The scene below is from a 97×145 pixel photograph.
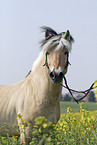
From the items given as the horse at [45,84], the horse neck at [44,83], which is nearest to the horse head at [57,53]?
the horse at [45,84]

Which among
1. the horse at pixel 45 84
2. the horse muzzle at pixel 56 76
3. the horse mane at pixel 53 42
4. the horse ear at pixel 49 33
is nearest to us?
the horse muzzle at pixel 56 76

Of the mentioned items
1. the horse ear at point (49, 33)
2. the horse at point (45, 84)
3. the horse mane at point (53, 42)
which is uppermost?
the horse ear at point (49, 33)

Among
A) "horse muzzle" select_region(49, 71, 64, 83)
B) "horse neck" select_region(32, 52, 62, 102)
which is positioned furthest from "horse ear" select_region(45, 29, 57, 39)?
"horse muzzle" select_region(49, 71, 64, 83)

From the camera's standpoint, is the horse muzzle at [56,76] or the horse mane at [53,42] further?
the horse mane at [53,42]

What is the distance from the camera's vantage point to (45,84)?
401 centimetres

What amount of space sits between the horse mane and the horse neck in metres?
0.23

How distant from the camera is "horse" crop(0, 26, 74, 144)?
149 inches

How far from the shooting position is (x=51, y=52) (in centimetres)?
388

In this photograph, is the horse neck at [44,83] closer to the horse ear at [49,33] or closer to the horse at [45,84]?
the horse at [45,84]

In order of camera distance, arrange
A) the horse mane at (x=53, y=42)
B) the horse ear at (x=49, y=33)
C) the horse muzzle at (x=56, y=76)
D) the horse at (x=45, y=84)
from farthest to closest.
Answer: the horse ear at (x=49, y=33), the horse mane at (x=53, y=42), the horse at (x=45, y=84), the horse muzzle at (x=56, y=76)

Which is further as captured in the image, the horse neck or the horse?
the horse neck

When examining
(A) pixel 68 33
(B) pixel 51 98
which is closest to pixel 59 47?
(A) pixel 68 33

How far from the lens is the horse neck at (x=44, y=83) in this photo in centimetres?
396

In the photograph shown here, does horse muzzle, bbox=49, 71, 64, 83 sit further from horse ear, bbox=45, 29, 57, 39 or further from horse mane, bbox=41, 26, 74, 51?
horse ear, bbox=45, 29, 57, 39
